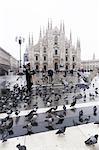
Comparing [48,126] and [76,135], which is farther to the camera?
[48,126]

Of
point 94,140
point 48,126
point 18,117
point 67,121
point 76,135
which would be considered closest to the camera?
point 94,140

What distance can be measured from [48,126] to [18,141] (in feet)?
4.12

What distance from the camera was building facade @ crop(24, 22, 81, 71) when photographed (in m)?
66.9

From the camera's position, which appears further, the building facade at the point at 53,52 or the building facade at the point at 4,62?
the building facade at the point at 53,52

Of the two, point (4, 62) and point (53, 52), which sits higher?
point (53, 52)

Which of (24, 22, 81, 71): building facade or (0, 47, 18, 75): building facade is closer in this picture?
(0, 47, 18, 75): building facade

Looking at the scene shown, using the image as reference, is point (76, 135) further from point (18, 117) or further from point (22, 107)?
point (22, 107)

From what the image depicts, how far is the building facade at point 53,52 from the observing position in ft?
219

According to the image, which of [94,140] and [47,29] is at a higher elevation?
[47,29]

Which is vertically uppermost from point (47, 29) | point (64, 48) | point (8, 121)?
point (47, 29)

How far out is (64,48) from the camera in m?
68.3

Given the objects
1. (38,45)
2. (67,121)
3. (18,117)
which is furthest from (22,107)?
(38,45)

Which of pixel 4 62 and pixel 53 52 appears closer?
pixel 4 62

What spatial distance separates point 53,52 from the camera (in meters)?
68.3
